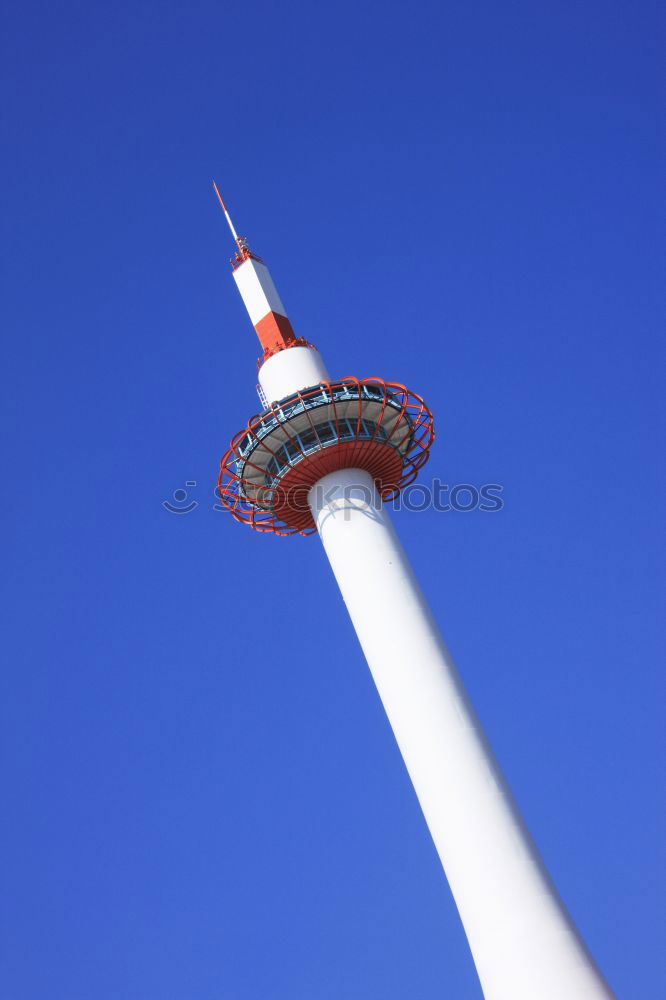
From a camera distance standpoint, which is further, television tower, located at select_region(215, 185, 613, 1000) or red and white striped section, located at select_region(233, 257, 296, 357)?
red and white striped section, located at select_region(233, 257, 296, 357)

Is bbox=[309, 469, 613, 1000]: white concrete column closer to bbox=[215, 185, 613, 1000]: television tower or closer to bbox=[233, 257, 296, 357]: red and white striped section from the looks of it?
bbox=[215, 185, 613, 1000]: television tower

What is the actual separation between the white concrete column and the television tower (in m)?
0.04

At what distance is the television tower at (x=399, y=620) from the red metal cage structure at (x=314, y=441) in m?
0.05

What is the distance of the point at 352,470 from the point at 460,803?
563 inches

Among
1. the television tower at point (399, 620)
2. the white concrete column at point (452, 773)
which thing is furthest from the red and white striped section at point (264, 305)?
the white concrete column at point (452, 773)

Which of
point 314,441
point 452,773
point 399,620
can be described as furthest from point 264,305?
point 452,773

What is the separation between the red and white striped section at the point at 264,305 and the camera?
40438 millimetres

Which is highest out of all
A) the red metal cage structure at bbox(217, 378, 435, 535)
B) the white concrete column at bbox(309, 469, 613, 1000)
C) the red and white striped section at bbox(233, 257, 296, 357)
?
the red and white striped section at bbox(233, 257, 296, 357)

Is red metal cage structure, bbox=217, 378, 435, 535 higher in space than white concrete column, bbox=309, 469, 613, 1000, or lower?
higher

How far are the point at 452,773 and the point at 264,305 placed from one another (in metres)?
24.5

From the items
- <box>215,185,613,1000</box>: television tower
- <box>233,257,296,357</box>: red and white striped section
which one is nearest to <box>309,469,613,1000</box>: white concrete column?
<box>215,185,613,1000</box>: television tower

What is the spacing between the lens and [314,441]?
35969 mm

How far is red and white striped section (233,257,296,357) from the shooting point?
40.4 meters

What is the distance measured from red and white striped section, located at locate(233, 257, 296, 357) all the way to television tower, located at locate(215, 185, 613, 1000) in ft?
0.26
